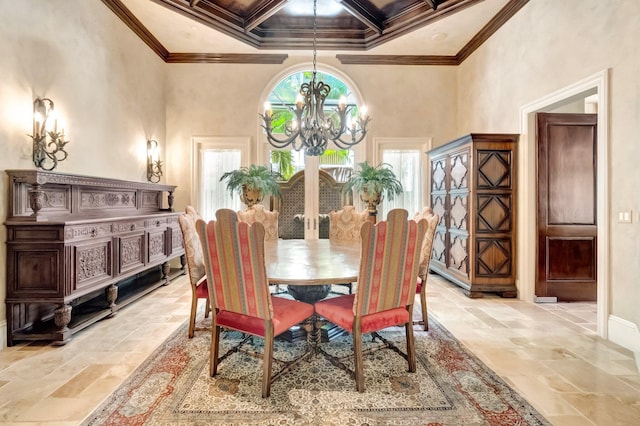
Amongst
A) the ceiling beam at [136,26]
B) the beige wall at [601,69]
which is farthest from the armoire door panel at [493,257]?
the ceiling beam at [136,26]

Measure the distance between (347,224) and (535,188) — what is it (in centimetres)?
224

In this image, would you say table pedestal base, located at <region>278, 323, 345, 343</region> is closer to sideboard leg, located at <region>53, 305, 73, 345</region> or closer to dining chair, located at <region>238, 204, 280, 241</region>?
dining chair, located at <region>238, 204, 280, 241</region>

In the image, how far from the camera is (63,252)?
8.30 feet

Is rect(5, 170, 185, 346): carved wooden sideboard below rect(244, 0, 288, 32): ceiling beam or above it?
below

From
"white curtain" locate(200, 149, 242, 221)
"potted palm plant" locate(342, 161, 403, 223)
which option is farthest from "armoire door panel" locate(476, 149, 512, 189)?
"white curtain" locate(200, 149, 242, 221)

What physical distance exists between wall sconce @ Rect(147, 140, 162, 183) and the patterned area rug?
321cm

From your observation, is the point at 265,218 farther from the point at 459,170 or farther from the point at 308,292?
the point at 459,170

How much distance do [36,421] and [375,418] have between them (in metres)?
1.78

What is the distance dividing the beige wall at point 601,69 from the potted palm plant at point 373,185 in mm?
1679

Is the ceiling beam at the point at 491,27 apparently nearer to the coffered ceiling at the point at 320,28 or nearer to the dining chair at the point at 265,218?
the coffered ceiling at the point at 320,28

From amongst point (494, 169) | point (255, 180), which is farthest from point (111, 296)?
point (494, 169)

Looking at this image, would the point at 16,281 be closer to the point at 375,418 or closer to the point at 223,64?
the point at 375,418

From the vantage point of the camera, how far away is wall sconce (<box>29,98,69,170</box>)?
2.82 meters

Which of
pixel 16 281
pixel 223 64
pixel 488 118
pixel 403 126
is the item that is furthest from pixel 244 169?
pixel 488 118
